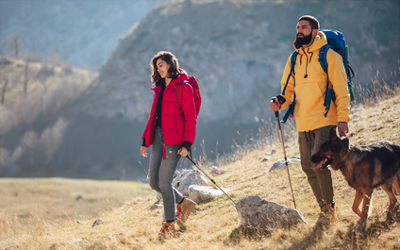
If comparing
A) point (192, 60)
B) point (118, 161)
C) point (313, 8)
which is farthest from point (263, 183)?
point (313, 8)

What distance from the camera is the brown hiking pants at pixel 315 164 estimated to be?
391cm

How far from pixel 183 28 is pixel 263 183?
50.7 m

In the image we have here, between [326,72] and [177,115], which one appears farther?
[177,115]

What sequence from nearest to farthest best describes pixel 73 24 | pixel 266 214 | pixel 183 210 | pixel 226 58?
pixel 266 214
pixel 183 210
pixel 226 58
pixel 73 24

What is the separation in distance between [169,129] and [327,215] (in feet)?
6.86

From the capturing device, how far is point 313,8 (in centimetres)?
5631

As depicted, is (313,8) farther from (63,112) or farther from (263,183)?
(263,183)

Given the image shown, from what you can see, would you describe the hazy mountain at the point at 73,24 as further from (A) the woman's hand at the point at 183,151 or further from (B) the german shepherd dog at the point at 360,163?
(B) the german shepherd dog at the point at 360,163

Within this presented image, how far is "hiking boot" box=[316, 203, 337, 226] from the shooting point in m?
4.02

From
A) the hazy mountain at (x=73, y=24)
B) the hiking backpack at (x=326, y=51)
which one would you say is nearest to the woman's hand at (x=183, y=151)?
the hiking backpack at (x=326, y=51)

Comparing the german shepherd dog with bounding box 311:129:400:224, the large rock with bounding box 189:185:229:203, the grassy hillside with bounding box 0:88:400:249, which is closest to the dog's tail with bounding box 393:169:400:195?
the german shepherd dog with bounding box 311:129:400:224

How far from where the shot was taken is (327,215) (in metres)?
4.06

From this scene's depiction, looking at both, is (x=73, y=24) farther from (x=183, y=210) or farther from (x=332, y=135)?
(x=332, y=135)

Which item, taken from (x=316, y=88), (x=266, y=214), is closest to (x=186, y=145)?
(x=266, y=214)
